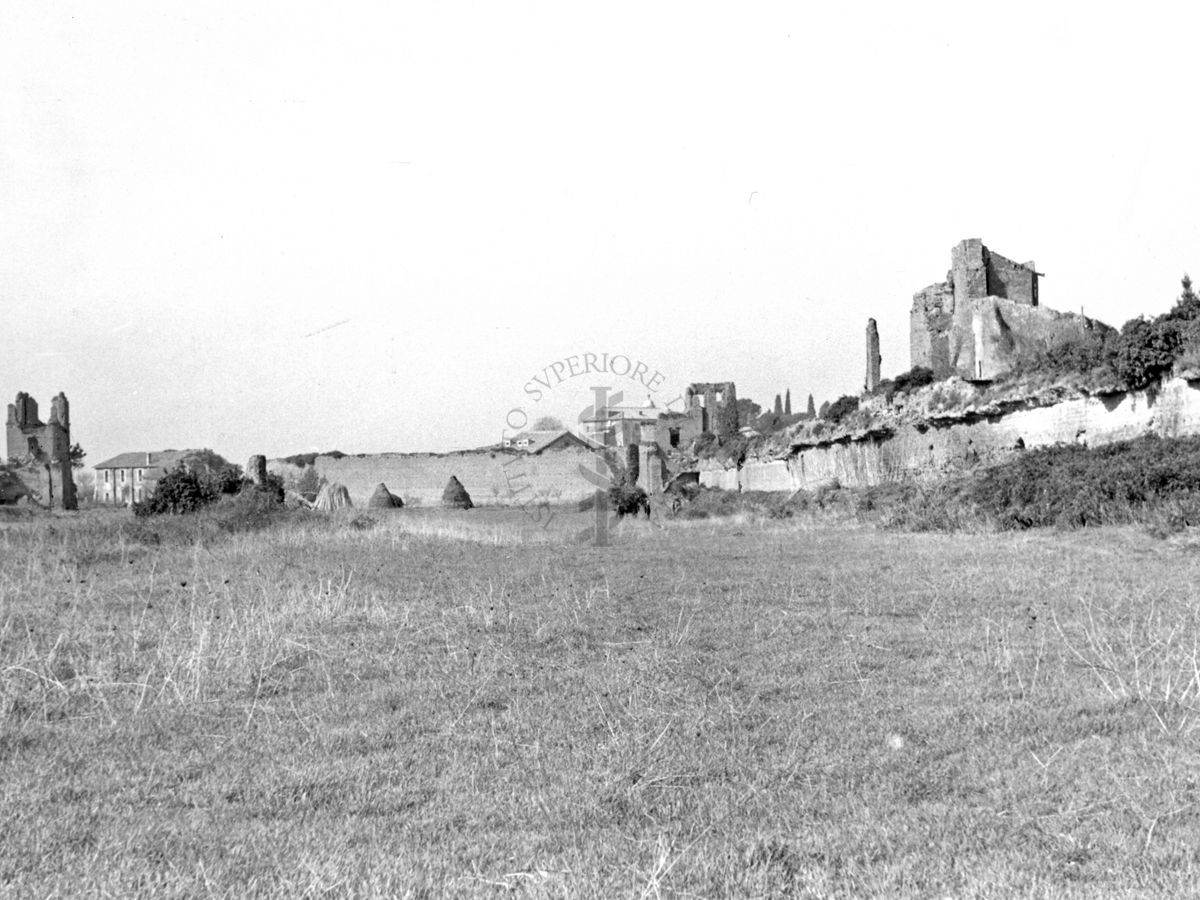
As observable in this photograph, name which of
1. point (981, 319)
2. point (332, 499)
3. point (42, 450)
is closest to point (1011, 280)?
point (981, 319)

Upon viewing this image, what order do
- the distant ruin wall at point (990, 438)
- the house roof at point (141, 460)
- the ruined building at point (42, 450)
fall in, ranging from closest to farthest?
1. the distant ruin wall at point (990, 438)
2. the ruined building at point (42, 450)
3. the house roof at point (141, 460)

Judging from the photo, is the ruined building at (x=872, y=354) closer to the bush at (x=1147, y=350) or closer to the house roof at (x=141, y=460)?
the bush at (x=1147, y=350)

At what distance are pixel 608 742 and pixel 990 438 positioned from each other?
19.5 m

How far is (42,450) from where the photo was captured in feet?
171

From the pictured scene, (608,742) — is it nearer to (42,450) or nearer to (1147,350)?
(1147,350)

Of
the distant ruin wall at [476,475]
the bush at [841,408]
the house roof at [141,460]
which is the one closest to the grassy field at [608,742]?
the bush at [841,408]

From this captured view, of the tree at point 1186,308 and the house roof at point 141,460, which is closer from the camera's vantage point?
the tree at point 1186,308

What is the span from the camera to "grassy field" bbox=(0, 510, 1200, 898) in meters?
3.22

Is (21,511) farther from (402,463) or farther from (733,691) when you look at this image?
(733,691)

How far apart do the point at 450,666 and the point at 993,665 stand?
340cm

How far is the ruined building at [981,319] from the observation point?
1204 inches

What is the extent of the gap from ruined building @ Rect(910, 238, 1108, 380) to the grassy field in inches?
889

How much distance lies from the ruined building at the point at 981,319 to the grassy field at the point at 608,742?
74.1 ft

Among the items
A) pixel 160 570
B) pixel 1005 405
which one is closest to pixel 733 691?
pixel 160 570
